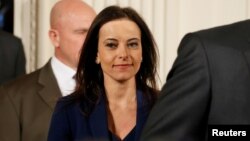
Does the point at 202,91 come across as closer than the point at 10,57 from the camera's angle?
Yes

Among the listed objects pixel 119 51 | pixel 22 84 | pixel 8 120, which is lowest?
pixel 8 120

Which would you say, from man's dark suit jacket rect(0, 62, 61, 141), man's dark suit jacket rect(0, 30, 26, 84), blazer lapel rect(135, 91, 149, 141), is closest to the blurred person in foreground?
man's dark suit jacket rect(0, 62, 61, 141)

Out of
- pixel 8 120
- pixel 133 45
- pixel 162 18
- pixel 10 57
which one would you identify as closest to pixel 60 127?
pixel 133 45

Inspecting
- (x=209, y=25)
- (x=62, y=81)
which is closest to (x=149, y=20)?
(x=209, y=25)

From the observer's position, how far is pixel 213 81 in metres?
1.27

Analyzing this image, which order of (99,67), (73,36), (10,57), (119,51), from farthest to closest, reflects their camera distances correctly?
(10,57)
(73,36)
(99,67)
(119,51)

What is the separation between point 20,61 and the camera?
109 inches

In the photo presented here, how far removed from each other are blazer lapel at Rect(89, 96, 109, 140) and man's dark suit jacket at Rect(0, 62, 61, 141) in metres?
0.39

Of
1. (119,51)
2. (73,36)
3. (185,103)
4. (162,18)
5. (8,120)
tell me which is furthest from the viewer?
(162,18)

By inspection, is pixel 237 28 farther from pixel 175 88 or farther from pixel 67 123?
pixel 67 123

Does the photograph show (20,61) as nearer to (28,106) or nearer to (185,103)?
(28,106)

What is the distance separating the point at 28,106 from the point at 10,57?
24.6 inches

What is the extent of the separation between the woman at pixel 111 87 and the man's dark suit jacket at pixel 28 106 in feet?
1.12

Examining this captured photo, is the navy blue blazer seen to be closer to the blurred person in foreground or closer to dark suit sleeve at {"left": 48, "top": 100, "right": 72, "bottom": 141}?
dark suit sleeve at {"left": 48, "top": 100, "right": 72, "bottom": 141}
